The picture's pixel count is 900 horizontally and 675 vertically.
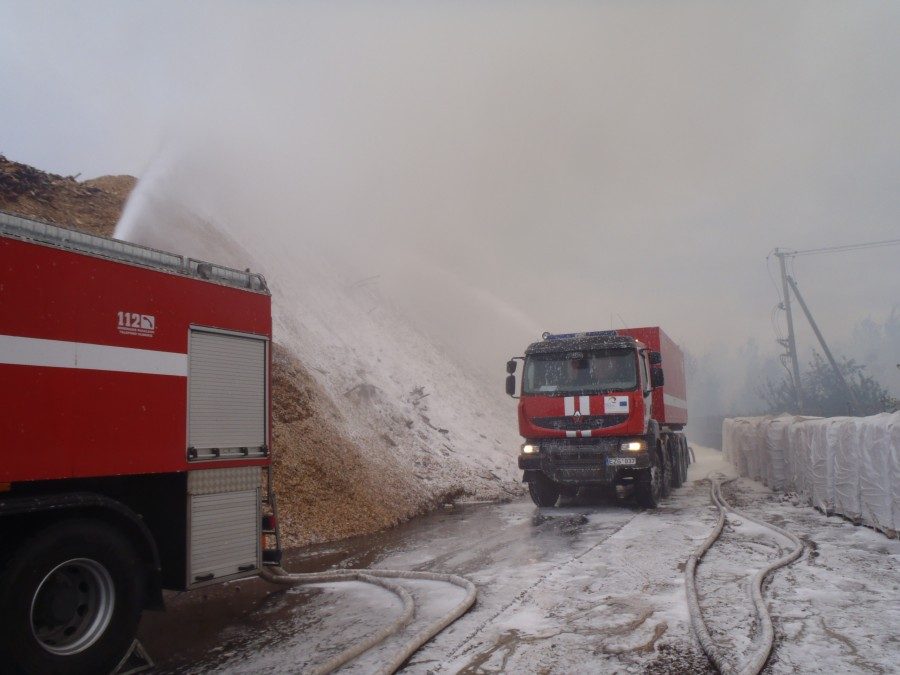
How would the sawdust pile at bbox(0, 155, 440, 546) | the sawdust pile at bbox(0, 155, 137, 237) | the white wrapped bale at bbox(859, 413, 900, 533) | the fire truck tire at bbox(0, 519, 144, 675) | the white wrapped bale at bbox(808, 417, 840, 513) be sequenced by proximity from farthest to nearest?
A: the sawdust pile at bbox(0, 155, 137, 237), the white wrapped bale at bbox(808, 417, 840, 513), the sawdust pile at bbox(0, 155, 440, 546), the white wrapped bale at bbox(859, 413, 900, 533), the fire truck tire at bbox(0, 519, 144, 675)

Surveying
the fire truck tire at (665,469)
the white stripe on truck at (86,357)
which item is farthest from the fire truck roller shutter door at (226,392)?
the fire truck tire at (665,469)

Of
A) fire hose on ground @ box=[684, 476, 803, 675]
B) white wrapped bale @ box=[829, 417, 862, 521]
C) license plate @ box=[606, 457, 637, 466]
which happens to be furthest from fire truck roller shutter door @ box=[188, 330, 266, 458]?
white wrapped bale @ box=[829, 417, 862, 521]

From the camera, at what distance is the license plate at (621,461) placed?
1259cm

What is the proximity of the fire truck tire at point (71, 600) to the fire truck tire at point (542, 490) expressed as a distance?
9.91 metres

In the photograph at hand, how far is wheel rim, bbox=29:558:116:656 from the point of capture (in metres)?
4.41

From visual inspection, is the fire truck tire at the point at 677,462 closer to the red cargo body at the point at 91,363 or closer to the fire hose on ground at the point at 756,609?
the fire hose on ground at the point at 756,609

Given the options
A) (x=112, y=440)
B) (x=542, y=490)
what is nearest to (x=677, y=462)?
(x=542, y=490)

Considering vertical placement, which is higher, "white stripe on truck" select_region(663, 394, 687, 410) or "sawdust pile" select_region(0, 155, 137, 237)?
"sawdust pile" select_region(0, 155, 137, 237)

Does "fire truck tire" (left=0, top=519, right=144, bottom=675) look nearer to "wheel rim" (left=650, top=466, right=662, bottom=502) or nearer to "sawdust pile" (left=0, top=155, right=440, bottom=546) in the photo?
"sawdust pile" (left=0, top=155, right=440, bottom=546)

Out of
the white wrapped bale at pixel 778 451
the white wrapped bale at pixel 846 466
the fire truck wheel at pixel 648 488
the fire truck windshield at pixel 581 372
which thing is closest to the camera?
the white wrapped bale at pixel 846 466

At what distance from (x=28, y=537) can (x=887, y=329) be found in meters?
140

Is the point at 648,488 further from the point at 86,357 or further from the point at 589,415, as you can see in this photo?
the point at 86,357

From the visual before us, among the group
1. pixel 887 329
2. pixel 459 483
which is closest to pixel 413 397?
pixel 459 483

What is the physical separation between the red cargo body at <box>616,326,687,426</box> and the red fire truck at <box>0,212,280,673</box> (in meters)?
10.9
